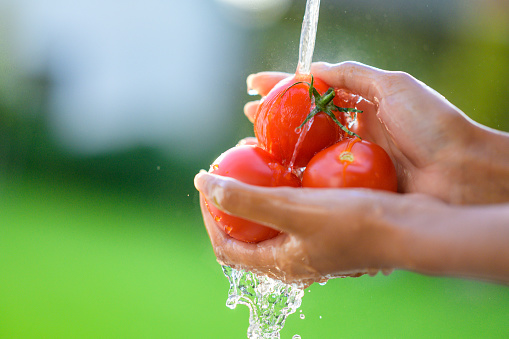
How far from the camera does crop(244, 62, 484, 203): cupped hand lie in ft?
4.44

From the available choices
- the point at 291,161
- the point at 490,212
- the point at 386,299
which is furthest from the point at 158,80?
the point at 490,212

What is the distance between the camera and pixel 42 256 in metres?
4.90

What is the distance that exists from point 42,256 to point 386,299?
3.37 meters

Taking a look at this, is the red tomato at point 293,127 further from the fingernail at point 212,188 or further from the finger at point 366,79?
the fingernail at point 212,188

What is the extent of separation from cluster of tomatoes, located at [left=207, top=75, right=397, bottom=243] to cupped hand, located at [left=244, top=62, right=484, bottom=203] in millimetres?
116

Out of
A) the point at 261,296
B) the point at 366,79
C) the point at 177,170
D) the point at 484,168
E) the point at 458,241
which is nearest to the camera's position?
the point at 458,241

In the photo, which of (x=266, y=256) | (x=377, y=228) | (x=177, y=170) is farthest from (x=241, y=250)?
Answer: (x=177, y=170)

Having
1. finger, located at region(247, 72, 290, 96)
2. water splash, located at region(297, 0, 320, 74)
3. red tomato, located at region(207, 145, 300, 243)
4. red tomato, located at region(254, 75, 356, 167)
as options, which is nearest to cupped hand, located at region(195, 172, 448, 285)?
red tomato, located at region(207, 145, 300, 243)

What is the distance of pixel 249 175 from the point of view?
1.34m

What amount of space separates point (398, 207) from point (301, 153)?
1.52 feet

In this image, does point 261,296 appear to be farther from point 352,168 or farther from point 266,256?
point 352,168

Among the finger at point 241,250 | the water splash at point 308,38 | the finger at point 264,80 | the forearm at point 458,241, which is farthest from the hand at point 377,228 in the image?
the finger at point 264,80

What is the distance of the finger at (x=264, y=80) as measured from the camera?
6.12 ft

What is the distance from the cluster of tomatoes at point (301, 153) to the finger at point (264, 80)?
1.15ft
